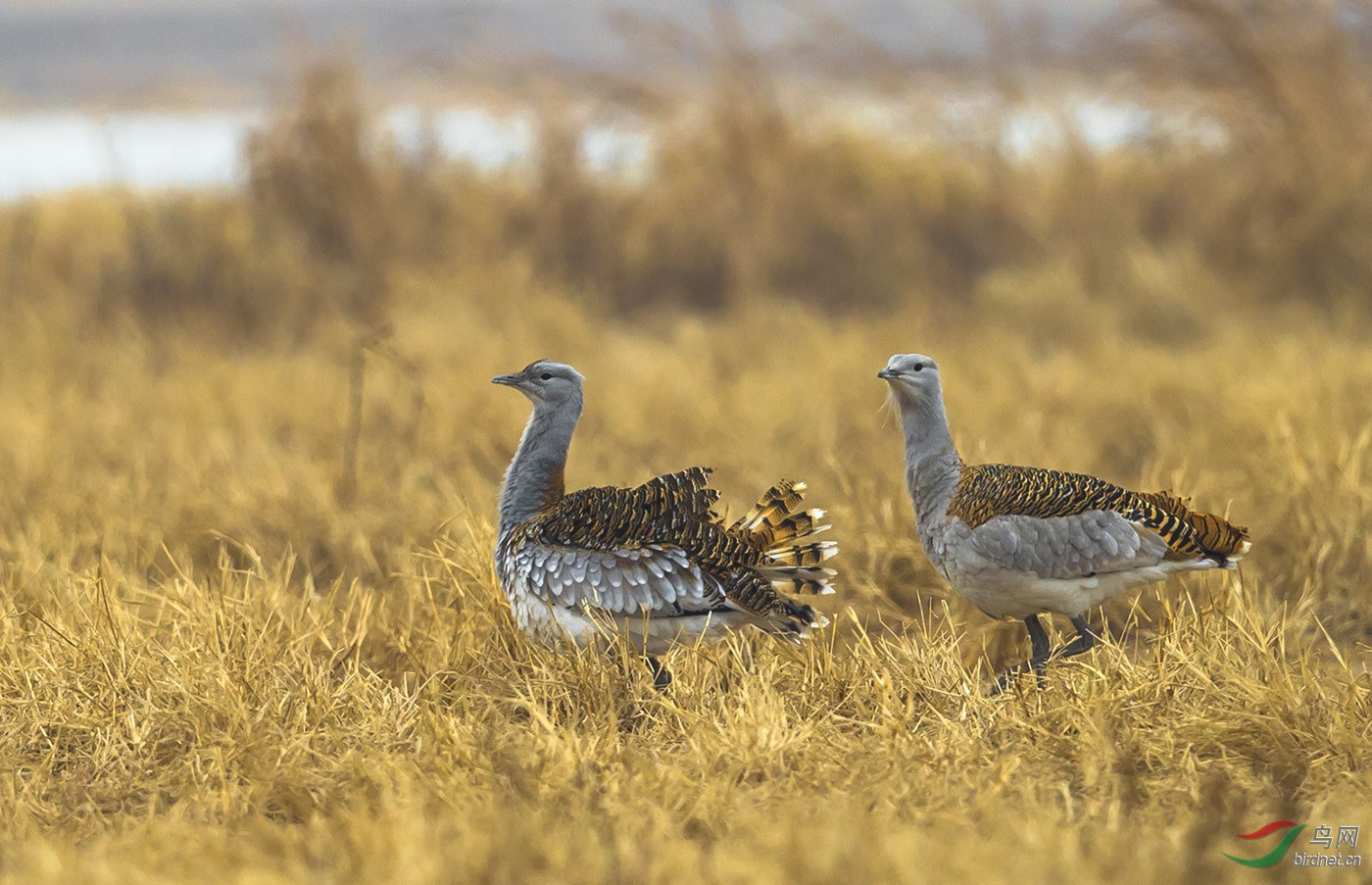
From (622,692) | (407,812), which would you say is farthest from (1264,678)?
(407,812)

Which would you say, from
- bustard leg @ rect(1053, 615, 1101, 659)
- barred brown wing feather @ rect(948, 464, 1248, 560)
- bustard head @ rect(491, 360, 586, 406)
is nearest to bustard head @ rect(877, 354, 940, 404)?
barred brown wing feather @ rect(948, 464, 1248, 560)

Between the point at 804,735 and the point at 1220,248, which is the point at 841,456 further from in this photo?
the point at 1220,248

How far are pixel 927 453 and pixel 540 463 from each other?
88 cm

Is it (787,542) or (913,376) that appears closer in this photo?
(787,542)

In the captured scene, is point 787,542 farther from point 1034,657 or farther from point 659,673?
point 1034,657

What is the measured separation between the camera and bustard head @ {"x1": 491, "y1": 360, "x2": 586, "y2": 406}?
3.84 meters

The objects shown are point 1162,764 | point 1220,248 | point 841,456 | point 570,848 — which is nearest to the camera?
point 570,848

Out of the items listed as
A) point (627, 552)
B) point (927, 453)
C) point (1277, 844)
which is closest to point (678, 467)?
point (927, 453)

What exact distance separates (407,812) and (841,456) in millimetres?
3204

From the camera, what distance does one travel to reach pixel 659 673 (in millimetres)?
3557

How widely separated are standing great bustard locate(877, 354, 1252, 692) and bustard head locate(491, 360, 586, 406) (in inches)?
28.7

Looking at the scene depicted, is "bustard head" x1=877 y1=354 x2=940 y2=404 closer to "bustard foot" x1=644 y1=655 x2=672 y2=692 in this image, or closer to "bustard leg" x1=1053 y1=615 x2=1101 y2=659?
"bustard leg" x1=1053 y1=615 x2=1101 y2=659

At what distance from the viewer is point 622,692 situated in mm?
3502

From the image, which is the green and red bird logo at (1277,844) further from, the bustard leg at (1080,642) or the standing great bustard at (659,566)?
the standing great bustard at (659,566)
